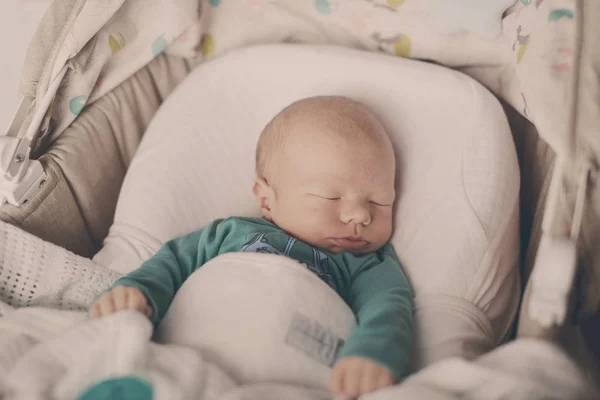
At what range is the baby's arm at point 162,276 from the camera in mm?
822

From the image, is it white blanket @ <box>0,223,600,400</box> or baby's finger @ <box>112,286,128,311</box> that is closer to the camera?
white blanket @ <box>0,223,600,400</box>

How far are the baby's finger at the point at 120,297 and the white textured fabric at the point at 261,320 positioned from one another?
0.06 meters

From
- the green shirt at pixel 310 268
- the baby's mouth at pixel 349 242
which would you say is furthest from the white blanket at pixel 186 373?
the baby's mouth at pixel 349 242

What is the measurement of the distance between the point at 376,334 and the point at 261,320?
0.16 meters

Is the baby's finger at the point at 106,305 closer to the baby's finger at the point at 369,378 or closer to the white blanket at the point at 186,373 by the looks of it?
the white blanket at the point at 186,373

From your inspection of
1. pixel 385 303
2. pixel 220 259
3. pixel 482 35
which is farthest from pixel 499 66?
pixel 220 259

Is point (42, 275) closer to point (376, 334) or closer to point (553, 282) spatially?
point (376, 334)

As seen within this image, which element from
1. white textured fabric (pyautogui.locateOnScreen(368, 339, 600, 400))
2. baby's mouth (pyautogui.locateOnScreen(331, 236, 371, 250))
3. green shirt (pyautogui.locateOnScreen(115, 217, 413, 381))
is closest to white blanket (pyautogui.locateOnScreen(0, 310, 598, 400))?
white textured fabric (pyautogui.locateOnScreen(368, 339, 600, 400))

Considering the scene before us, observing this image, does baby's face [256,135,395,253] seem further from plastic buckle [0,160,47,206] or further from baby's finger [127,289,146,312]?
plastic buckle [0,160,47,206]

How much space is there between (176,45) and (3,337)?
2.63ft

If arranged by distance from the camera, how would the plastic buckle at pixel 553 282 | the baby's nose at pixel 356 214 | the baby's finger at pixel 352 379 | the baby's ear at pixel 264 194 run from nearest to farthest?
the plastic buckle at pixel 553 282 → the baby's finger at pixel 352 379 → the baby's nose at pixel 356 214 → the baby's ear at pixel 264 194

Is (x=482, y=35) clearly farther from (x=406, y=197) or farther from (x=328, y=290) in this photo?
(x=328, y=290)

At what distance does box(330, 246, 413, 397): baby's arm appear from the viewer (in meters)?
0.71

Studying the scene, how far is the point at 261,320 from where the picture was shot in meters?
0.77
